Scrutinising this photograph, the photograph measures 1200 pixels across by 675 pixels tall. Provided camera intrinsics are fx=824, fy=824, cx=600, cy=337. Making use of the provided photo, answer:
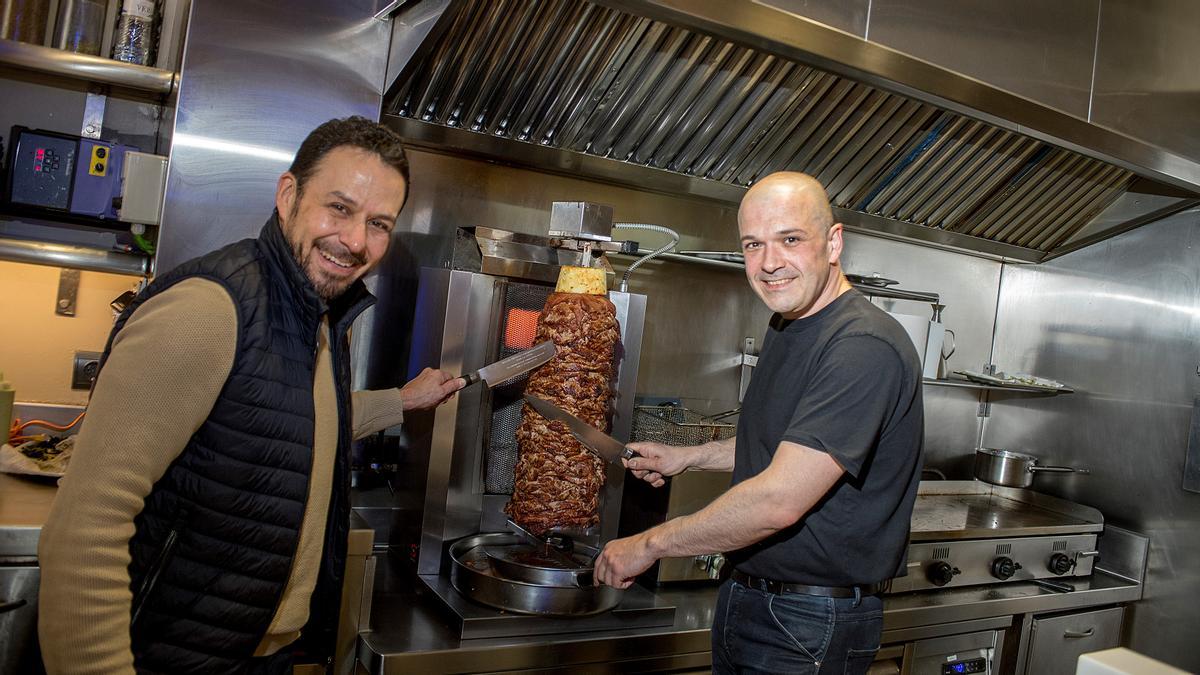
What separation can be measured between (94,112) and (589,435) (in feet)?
6.64

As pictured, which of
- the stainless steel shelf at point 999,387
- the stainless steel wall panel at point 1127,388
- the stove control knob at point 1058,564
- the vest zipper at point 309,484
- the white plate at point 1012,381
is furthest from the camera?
the white plate at point 1012,381

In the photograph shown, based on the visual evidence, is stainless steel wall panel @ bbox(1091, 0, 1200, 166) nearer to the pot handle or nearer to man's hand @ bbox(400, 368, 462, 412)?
the pot handle

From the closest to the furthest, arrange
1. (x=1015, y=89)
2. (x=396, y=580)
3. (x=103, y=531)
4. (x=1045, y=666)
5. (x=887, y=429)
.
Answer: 1. (x=103, y=531)
2. (x=887, y=429)
3. (x=396, y=580)
4. (x=1015, y=89)
5. (x=1045, y=666)

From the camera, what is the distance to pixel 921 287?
4.33 meters

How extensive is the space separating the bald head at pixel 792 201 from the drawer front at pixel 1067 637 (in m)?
2.36

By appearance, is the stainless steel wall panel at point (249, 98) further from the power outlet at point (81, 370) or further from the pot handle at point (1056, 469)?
the pot handle at point (1056, 469)

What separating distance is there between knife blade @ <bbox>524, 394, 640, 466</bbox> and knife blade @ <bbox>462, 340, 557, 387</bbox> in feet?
0.36

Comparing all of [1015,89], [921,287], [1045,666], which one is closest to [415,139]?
[1015,89]

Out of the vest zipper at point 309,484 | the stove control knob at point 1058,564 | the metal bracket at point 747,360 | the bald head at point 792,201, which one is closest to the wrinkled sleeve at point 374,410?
the vest zipper at point 309,484

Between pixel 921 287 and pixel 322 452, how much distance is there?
354 centimetres

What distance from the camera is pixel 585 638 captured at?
7.59 feet

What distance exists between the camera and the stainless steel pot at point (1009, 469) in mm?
4098

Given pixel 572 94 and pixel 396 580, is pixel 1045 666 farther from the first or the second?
pixel 572 94

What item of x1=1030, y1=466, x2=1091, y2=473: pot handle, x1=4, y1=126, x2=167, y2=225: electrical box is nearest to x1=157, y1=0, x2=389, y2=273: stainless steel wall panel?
x1=4, y1=126, x2=167, y2=225: electrical box
